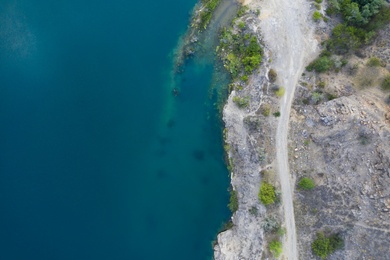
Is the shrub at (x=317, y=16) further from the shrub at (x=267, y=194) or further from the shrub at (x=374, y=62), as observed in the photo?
the shrub at (x=267, y=194)

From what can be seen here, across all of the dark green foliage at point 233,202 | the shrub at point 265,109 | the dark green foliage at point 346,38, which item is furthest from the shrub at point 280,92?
the dark green foliage at point 233,202

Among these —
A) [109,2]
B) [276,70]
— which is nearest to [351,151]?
[276,70]

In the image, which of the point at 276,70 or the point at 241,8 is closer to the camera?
the point at 276,70

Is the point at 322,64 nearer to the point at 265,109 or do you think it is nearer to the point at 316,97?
the point at 316,97

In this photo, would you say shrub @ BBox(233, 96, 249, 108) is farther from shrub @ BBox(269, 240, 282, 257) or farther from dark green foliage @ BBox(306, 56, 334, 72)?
shrub @ BBox(269, 240, 282, 257)

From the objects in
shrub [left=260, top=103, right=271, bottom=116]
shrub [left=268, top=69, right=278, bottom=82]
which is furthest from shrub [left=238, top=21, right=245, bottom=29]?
shrub [left=260, top=103, right=271, bottom=116]

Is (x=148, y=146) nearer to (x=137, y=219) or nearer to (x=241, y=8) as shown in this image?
(x=137, y=219)
